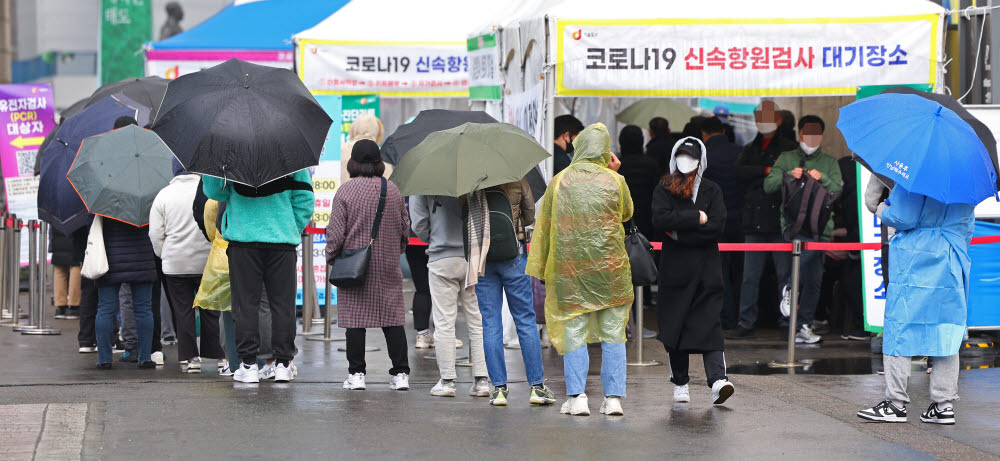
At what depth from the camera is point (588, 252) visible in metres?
7.80

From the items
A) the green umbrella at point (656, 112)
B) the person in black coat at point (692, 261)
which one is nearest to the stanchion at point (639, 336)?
the person in black coat at point (692, 261)

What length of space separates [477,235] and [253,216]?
1.56 m

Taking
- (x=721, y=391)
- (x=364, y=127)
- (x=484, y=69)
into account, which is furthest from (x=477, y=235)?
(x=484, y=69)

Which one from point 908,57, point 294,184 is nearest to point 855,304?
point 908,57

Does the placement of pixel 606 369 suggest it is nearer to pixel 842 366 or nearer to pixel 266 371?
pixel 266 371

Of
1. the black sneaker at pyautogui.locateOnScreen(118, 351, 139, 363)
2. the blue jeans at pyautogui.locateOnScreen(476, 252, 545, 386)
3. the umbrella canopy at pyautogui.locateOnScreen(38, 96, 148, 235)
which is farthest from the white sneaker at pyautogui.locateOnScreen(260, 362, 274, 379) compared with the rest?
the umbrella canopy at pyautogui.locateOnScreen(38, 96, 148, 235)

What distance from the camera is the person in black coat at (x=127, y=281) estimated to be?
32.9ft

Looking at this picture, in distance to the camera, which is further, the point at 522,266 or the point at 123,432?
the point at 522,266

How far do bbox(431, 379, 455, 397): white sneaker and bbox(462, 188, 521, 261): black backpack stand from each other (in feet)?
3.15

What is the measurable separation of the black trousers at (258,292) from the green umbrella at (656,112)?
27.4ft

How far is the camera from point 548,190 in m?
8.02

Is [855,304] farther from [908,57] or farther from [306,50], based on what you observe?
[306,50]

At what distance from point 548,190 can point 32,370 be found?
453 centimetres

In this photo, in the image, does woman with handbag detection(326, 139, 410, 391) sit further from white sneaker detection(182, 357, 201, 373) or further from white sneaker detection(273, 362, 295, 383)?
white sneaker detection(182, 357, 201, 373)
